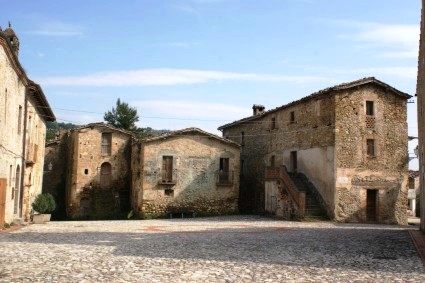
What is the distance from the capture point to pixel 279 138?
31062mm

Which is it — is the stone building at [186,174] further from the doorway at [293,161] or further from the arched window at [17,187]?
the arched window at [17,187]

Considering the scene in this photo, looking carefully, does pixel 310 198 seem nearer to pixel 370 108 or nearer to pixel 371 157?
pixel 371 157

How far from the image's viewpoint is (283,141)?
30516mm

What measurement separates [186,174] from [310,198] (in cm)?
885

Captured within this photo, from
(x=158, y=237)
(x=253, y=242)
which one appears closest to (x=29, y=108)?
(x=158, y=237)

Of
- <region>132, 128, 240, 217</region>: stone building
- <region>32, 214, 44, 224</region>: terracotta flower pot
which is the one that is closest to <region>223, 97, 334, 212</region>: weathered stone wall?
<region>132, 128, 240, 217</region>: stone building

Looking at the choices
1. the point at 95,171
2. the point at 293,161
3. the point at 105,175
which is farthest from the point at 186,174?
the point at 95,171

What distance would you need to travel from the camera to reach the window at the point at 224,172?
3084cm

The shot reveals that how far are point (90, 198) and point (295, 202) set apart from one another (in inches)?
632

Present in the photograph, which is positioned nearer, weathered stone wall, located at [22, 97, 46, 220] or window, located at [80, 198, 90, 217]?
weathered stone wall, located at [22, 97, 46, 220]

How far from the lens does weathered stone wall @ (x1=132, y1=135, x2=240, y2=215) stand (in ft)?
95.9

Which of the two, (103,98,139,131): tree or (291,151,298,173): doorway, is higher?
(103,98,139,131): tree

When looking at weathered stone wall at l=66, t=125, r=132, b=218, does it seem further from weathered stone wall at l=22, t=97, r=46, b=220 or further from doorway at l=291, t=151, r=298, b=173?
doorway at l=291, t=151, r=298, b=173

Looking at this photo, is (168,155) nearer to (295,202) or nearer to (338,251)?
(295,202)
